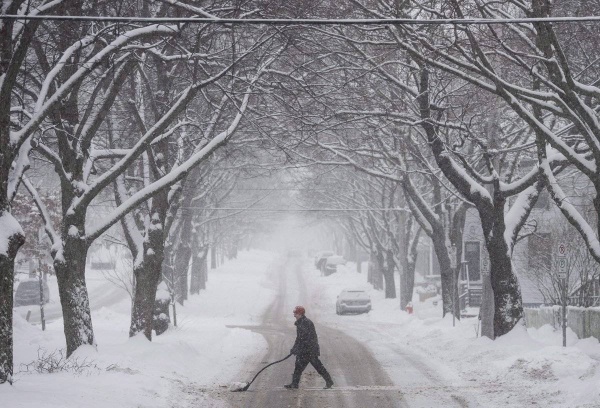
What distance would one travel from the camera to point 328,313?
45656mm

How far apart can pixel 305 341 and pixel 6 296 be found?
20.9ft

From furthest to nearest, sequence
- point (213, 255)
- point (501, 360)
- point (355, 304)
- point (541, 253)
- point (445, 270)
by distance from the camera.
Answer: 1. point (213, 255)
2. point (355, 304)
3. point (541, 253)
4. point (445, 270)
5. point (501, 360)

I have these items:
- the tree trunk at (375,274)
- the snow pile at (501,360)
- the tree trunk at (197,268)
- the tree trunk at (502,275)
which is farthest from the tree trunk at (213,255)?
the tree trunk at (502,275)

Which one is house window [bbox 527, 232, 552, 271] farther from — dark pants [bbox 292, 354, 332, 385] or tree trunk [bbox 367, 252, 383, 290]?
tree trunk [bbox 367, 252, 383, 290]

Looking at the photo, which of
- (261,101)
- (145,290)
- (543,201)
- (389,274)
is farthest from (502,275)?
(389,274)

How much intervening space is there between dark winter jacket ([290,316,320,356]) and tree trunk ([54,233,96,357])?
400 cm

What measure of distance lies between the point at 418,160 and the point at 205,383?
37.8 ft

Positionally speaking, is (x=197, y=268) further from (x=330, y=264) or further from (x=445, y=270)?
(x=330, y=264)

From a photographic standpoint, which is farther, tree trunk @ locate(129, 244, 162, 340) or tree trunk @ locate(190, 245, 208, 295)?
tree trunk @ locate(190, 245, 208, 295)

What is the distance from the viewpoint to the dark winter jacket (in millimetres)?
15328

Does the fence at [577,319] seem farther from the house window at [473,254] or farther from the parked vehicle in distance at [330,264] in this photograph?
the parked vehicle in distance at [330,264]

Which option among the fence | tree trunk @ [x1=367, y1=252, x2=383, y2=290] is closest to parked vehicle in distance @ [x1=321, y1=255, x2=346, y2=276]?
tree trunk @ [x1=367, y1=252, x2=383, y2=290]

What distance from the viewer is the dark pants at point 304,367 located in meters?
15.2

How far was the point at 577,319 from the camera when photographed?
22.9 meters
